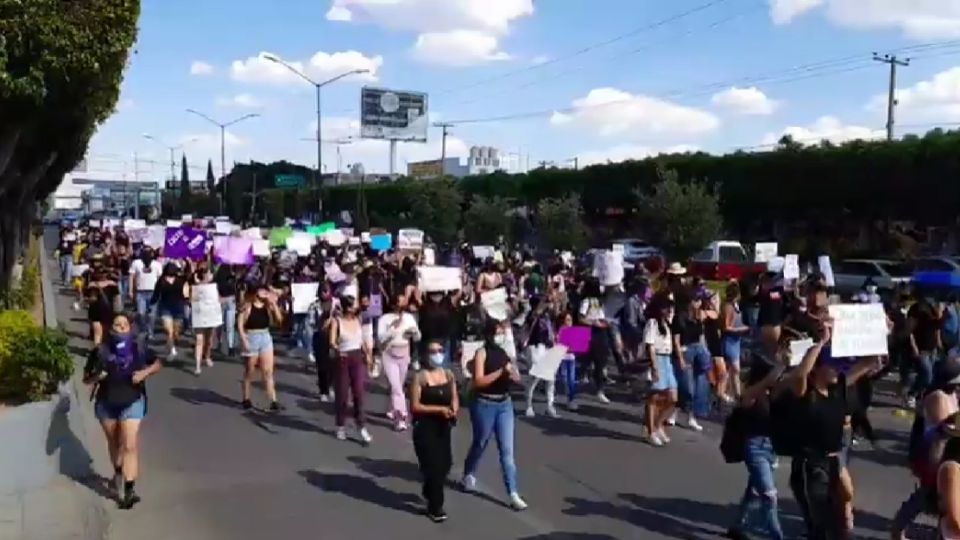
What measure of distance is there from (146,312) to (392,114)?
61.6m

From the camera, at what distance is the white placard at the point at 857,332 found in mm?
7746

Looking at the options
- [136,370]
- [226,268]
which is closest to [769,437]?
[136,370]

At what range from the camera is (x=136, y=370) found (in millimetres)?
8719

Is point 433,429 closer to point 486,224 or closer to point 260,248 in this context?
point 260,248

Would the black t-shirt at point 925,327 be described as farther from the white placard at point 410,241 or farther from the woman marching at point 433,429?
the white placard at point 410,241

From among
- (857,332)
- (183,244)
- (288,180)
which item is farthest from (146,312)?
(288,180)

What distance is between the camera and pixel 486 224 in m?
54.2

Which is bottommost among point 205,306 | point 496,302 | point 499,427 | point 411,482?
point 411,482

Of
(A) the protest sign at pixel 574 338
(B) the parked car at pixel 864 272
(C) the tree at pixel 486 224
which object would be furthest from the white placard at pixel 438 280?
(C) the tree at pixel 486 224

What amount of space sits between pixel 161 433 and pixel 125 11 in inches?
181

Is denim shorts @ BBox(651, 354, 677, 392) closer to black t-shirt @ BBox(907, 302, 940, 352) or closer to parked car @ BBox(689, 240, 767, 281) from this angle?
black t-shirt @ BBox(907, 302, 940, 352)

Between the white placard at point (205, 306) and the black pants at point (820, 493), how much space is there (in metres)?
10.8

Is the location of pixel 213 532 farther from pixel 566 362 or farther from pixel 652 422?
pixel 566 362

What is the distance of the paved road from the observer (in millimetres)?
8383
